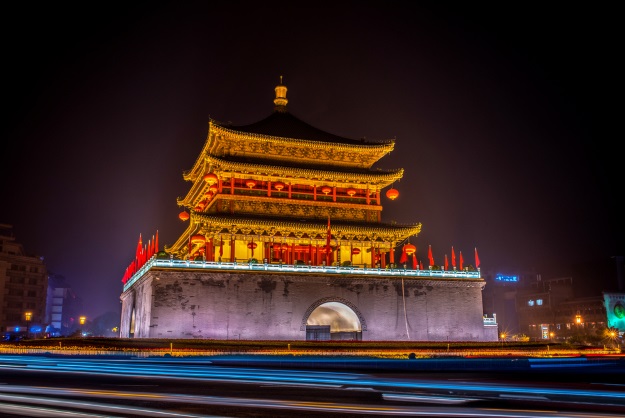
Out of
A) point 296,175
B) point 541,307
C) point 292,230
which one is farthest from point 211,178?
point 541,307

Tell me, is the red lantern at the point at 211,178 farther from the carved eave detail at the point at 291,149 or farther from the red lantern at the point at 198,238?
the red lantern at the point at 198,238

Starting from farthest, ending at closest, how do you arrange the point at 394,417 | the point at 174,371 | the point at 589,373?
the point at 589,373, the point at 174,371, the point at 394,417

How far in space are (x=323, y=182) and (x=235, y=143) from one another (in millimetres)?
6427

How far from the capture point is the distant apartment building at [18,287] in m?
63.2

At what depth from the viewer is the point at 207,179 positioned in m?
36.0

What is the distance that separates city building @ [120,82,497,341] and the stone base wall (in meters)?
0.06

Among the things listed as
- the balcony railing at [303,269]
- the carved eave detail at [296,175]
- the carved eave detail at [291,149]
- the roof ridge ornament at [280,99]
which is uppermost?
the roof ridge ornament at [280,99]

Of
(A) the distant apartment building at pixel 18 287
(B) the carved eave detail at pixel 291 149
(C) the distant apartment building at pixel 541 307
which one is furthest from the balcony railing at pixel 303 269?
(A) the distant apartment building at pixel 18 287

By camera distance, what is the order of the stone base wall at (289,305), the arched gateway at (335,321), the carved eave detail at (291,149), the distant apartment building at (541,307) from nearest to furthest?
the stone base wall at (289,305) → the arched gateway at (335,321) → the carved eave detail at (291,149) → the distant apartment building at (541,307)

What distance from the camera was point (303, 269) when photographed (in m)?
32.9

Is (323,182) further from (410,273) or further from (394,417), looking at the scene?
(394,417)

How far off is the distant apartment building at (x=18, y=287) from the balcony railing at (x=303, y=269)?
34588 mm

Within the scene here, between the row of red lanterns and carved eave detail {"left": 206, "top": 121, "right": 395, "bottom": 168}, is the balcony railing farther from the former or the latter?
carved eave detail {"left": 206, "top": 121, "right": 395, "bottom": 168}

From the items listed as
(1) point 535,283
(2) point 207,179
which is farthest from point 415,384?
(1) point 535,283
